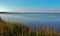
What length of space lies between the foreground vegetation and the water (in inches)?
4.1

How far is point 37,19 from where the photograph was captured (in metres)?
4.85

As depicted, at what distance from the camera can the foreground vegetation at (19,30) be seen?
480cm

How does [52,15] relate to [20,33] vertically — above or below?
above

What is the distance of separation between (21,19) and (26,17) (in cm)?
13

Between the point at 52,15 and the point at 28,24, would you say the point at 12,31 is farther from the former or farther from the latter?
the point at 52,15

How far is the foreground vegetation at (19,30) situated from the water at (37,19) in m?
0.10

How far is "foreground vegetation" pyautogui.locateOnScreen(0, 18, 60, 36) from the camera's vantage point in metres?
4.80

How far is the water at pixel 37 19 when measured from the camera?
484cm

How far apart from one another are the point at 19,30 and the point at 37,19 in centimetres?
51

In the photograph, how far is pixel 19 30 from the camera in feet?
16.0

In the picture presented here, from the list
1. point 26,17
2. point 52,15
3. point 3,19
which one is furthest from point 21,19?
point 52,15

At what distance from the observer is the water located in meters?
4.84

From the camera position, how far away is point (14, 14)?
508 cm

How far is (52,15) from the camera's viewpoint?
16.3 feet
